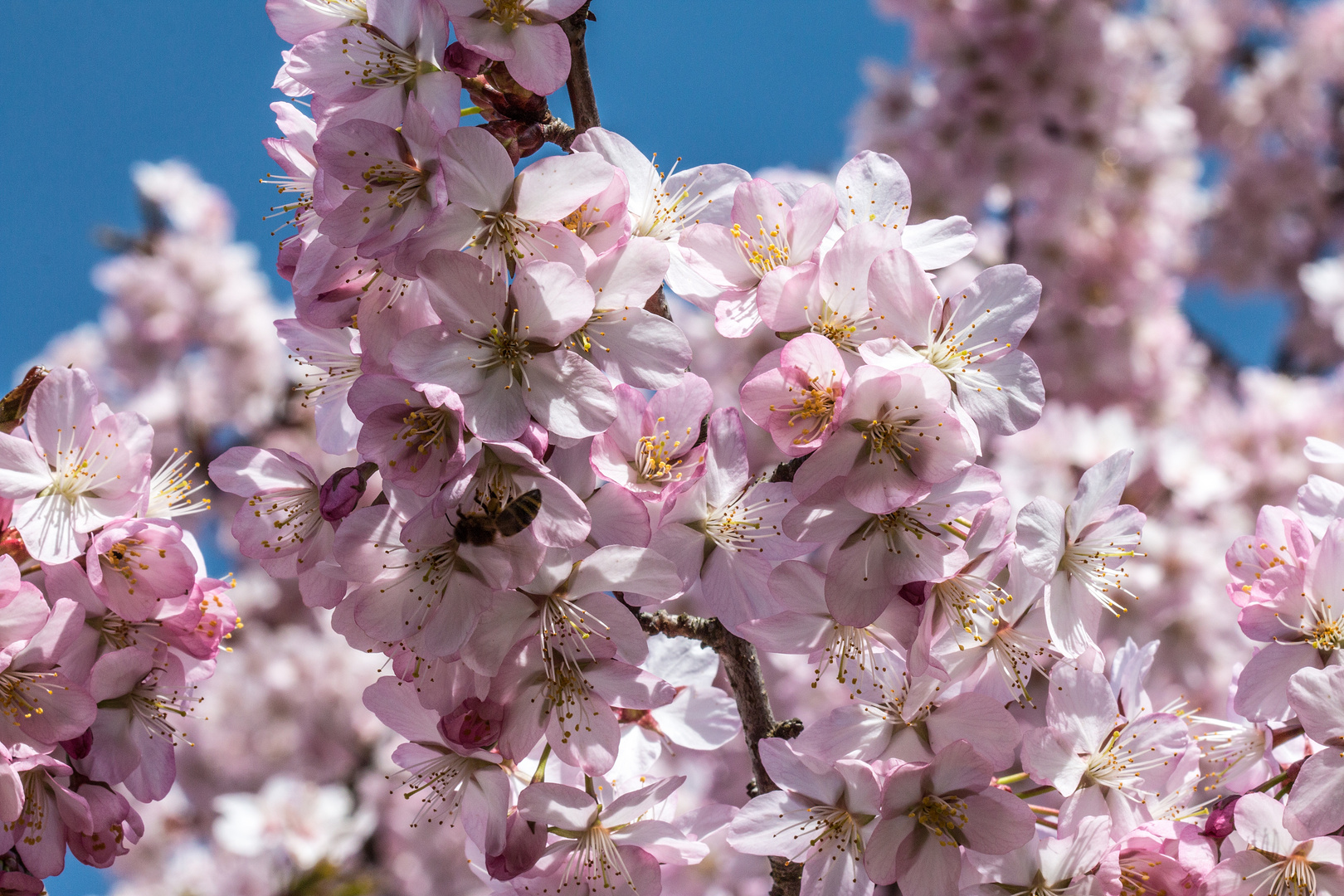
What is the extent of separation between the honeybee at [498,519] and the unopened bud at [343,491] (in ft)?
0.71

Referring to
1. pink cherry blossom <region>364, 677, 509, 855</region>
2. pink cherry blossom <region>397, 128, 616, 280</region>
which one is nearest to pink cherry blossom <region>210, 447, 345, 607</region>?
pink cherry blossom <region>364, 677, 509, 855</region>

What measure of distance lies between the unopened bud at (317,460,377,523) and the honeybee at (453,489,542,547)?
22 centimetres

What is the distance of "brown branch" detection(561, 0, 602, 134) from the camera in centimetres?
133

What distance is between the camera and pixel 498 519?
109cm

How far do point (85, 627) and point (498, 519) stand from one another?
725mm

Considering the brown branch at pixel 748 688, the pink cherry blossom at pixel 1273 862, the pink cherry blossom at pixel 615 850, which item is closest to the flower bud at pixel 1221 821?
the pink cherry blossom at pixel 1273 862

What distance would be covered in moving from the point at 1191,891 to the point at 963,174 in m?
4.81

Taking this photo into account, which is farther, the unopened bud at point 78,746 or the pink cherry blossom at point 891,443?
the unopened bud at point 78,746

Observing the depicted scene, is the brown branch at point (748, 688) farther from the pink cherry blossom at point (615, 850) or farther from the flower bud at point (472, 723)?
the flower bud at point (472, 723)

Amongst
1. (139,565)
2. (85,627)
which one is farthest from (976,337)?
(85,627)

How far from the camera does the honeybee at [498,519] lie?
1.09m

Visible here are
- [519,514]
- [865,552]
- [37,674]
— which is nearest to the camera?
[519,514]

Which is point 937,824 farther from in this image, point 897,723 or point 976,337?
point 976,337

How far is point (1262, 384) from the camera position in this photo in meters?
5.22
